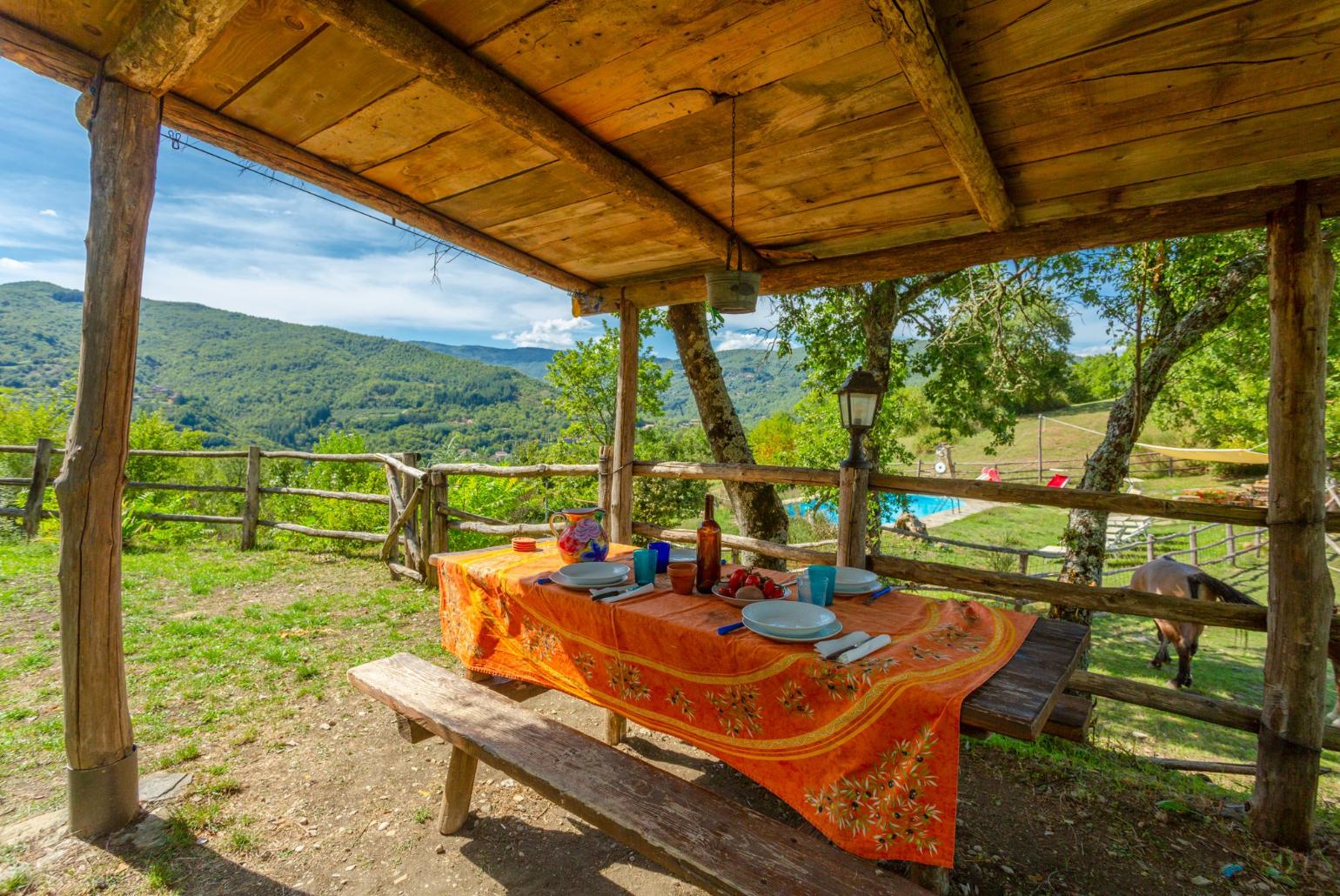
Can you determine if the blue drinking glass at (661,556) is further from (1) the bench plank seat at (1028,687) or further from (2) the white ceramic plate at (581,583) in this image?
(1) the bench plank seat at (1028,687)

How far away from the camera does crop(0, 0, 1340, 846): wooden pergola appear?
1.47m

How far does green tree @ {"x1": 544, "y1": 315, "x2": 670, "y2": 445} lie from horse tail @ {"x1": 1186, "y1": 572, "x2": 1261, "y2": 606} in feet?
25.4

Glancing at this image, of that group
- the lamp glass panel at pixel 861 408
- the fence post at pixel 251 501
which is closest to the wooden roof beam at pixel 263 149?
the lamp glass panel at pixel 861 408

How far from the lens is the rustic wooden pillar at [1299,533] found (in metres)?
2.08

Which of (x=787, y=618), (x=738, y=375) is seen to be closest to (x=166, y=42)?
(x=787, y=618)

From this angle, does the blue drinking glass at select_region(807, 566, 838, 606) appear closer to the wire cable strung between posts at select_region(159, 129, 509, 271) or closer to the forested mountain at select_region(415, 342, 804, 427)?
the wire cable strung between posts at select_region(159, 129, 509, 271)

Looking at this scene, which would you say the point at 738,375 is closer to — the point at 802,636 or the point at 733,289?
the point at 733,289

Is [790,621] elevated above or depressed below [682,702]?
above

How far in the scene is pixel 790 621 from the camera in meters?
1.58

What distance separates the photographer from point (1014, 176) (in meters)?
2.24

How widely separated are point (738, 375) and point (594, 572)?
456 inches

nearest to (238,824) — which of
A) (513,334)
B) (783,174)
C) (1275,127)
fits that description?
(783,174)

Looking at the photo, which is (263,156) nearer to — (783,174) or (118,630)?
(118,630)

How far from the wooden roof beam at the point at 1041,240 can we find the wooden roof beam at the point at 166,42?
2.46m
